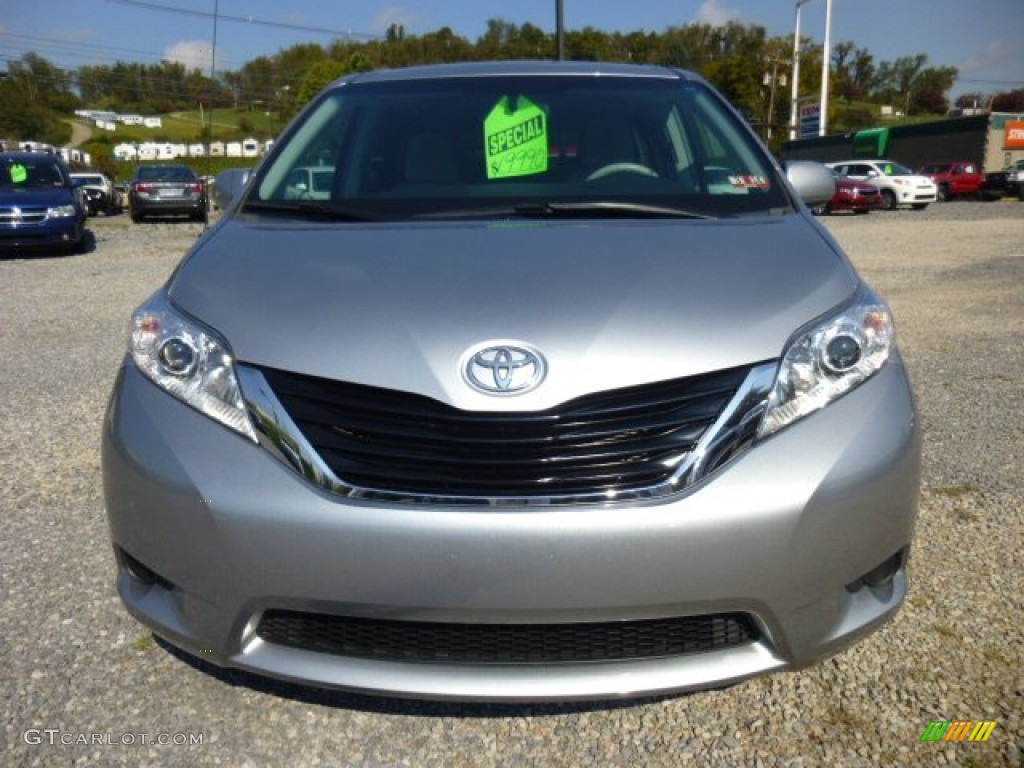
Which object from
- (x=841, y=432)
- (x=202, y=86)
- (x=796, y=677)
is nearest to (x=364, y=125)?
(x=841, y=432)

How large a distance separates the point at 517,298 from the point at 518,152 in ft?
3.56

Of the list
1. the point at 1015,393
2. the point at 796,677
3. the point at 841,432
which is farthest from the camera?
the point at 1015,393

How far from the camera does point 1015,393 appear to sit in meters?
5.01

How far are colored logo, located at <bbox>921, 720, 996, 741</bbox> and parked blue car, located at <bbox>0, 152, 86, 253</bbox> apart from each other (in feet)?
45.7

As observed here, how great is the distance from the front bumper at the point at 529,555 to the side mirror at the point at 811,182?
1.34 m

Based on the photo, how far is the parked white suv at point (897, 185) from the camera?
87.2 ft

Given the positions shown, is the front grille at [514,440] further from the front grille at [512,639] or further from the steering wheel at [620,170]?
the steering wheel at [620,170]

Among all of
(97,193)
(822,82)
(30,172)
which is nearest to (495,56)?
(822,82)

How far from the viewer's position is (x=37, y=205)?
13.2 m

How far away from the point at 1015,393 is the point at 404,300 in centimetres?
429

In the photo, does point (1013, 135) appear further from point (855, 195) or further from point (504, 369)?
point (504, 369)

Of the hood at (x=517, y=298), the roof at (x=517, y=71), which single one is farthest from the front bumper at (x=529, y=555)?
the roof at (x=517, y=71)

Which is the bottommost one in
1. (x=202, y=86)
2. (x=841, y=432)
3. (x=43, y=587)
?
(x=43, y=587)

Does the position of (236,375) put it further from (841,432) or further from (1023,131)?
(1023,131)
